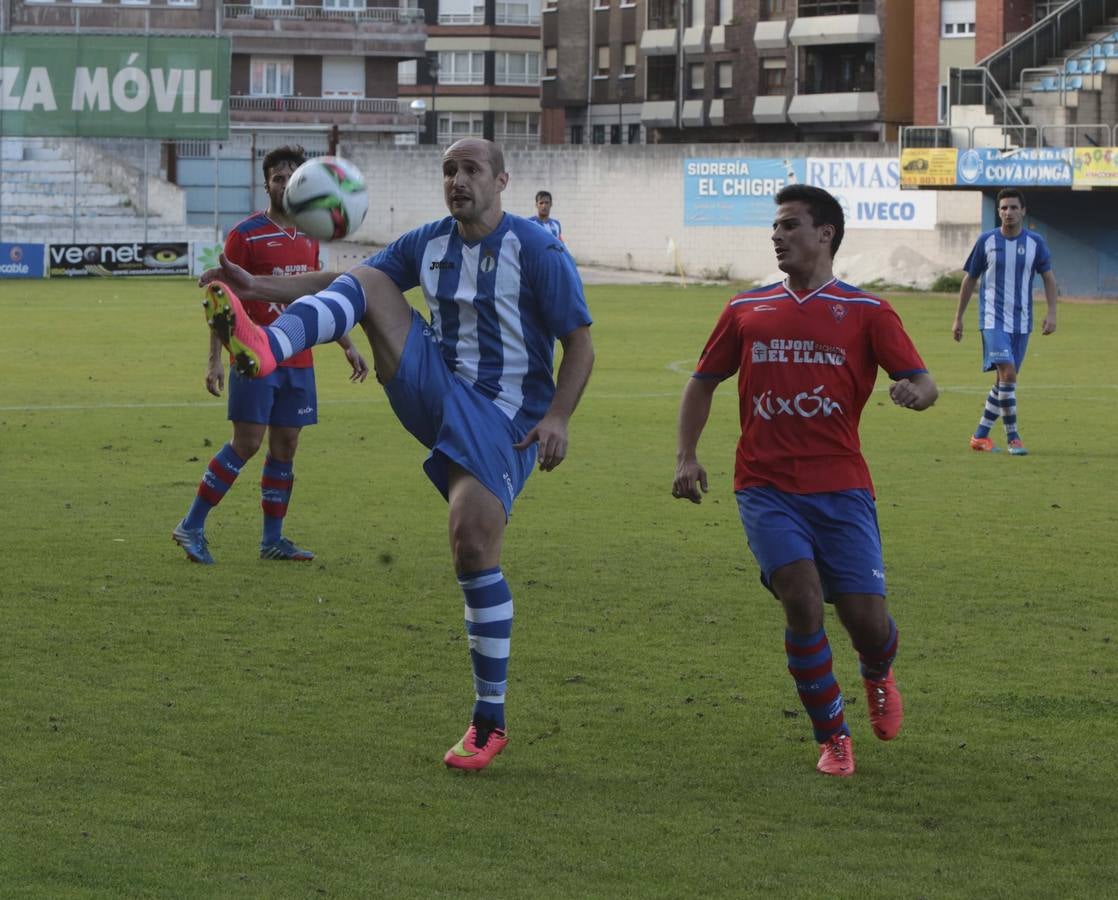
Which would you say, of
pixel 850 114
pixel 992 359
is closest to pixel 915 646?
pixel 992 359

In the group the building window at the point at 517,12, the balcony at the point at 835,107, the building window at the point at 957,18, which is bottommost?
the balcony at the point at 835,107

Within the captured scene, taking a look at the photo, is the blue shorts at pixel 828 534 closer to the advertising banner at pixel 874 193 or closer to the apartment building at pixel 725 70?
the advertising banner at pixel 874 193

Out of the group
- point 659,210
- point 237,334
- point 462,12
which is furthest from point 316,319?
point 462,12

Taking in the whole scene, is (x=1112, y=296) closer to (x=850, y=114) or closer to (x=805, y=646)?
(x=850, y=114)

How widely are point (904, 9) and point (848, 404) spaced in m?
66.2

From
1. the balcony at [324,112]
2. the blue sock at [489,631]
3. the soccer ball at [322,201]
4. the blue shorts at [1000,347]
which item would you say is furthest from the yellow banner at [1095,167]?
the balcony at [324,112]

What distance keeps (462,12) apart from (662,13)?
19.5 m

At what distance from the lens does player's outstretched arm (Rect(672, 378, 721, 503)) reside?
262 inches

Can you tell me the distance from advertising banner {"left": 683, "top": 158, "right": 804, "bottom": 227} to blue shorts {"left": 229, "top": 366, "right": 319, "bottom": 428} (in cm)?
3782

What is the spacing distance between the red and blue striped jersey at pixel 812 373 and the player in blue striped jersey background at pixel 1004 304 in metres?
10.0

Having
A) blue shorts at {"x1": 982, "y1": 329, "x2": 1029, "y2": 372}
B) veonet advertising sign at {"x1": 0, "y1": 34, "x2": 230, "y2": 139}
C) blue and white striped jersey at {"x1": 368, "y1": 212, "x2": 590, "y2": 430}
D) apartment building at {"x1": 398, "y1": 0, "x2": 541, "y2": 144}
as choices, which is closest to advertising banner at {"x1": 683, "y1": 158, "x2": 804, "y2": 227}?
veonet advertising sign at {"x1": 0, "y1": 34, "x2": 230, "y2": 139}

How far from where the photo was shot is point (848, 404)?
6.47m

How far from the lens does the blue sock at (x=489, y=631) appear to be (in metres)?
6.54

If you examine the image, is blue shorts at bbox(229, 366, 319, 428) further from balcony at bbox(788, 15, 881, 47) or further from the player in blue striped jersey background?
balcony at bbox(788, 15, 881, 47)
